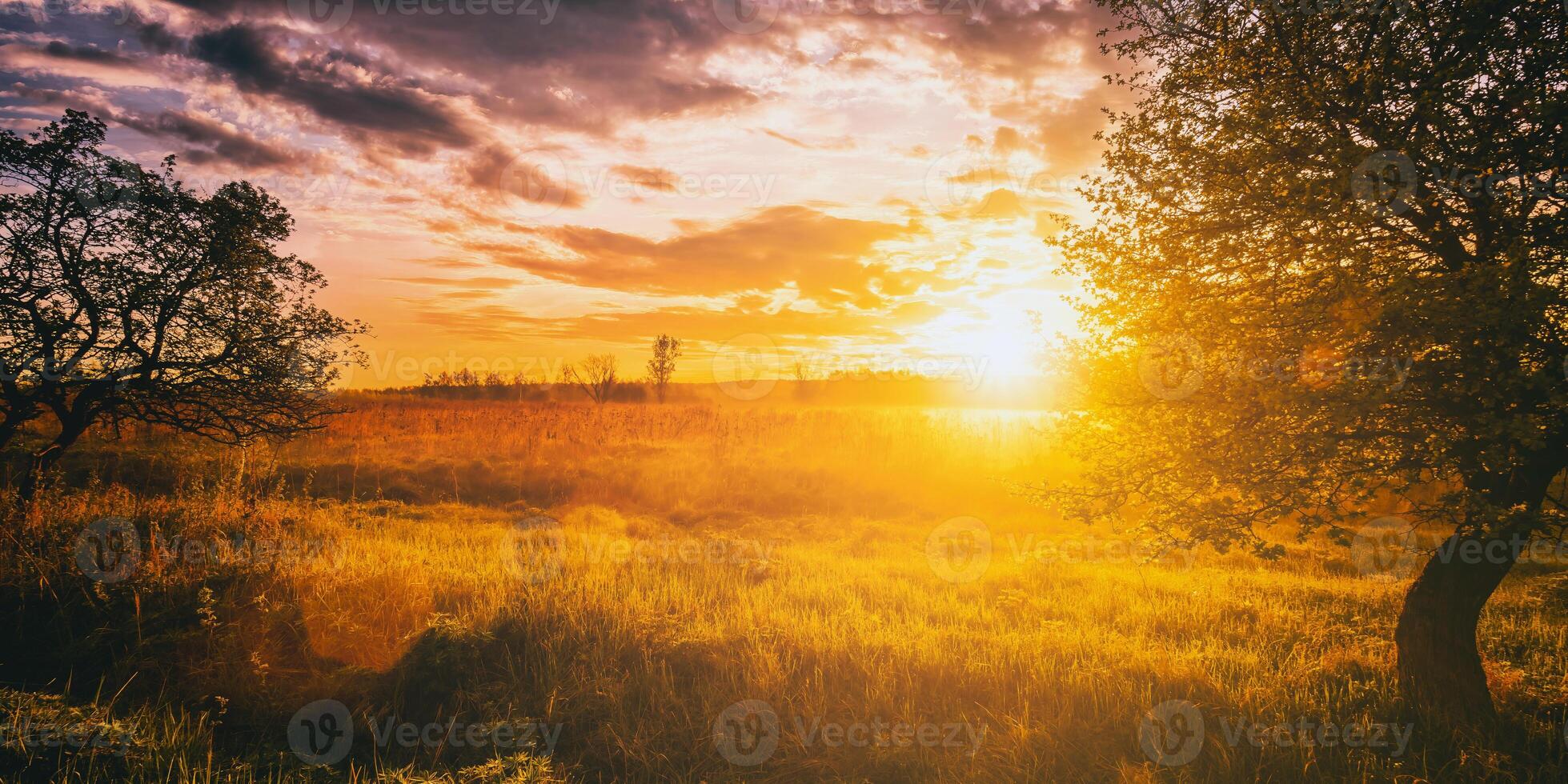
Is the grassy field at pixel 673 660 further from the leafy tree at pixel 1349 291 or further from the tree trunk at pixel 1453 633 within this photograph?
the leafy tree at pixel 1349 291

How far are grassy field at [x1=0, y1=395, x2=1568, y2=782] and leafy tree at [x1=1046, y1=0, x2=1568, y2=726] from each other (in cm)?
153

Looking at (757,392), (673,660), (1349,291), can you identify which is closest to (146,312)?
(673,660)

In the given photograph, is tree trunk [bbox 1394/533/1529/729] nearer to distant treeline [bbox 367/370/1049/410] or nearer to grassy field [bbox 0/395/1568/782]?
grassy field [bbox 0/395/1568/782]

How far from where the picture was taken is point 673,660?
6180mm

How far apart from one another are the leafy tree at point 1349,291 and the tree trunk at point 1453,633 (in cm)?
2

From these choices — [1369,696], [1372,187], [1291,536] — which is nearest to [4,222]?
[1372,187]

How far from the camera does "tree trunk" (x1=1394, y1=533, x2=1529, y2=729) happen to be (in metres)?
5.79

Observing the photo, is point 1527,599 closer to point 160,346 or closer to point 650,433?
point 160,346

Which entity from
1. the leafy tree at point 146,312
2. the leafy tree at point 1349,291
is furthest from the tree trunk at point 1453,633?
the leafy tree at point 146,312

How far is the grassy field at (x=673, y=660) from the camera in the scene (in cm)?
491

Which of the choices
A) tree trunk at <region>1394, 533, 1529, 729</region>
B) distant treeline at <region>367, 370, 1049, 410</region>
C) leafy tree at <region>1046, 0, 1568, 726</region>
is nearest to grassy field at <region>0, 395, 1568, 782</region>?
tree trunk at <region>1394, 533, 1529, 729</region>

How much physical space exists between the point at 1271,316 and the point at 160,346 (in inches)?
502

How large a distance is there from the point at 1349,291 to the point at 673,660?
680 cm

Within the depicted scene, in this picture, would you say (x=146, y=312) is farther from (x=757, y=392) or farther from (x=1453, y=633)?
(x=757, y=392)
